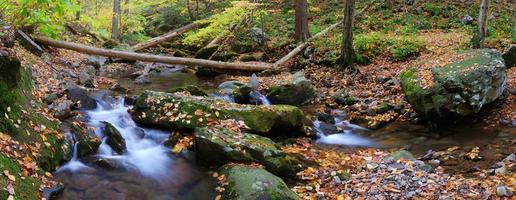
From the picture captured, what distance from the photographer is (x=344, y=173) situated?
698 centimetres

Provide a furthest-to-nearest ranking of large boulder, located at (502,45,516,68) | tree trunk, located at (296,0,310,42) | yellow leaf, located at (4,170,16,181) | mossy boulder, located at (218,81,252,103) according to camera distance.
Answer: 1. tree trunk, located at (296,0,310,42)
2. mossy boulder, located at (218,81,252,103)
3. large boulder, located at (502,45,516,68)
4. yellow leaf, located at (4,170,16,181)

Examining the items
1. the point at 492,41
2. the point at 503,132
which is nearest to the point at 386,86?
the point at 503,132

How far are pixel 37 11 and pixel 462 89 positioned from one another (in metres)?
9.94

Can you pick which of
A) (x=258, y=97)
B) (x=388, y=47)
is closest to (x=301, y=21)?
(x=388, y=47)

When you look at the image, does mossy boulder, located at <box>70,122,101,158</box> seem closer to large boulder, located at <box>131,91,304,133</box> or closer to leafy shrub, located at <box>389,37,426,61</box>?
large boulder, located at <box>131,91,304,133</box>

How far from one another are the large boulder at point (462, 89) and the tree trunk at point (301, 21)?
29.6ft

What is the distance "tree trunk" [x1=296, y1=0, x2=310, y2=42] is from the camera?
18188 millimetres

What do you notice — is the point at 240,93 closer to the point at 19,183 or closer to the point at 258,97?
the point at 258,97

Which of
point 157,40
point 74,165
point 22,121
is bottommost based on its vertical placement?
point 74,165

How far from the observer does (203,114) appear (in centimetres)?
879

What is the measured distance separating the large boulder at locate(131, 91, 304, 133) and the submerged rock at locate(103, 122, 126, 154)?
99 centimetres

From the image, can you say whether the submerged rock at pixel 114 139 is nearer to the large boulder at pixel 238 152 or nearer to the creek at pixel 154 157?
the creek at pixel 154 157

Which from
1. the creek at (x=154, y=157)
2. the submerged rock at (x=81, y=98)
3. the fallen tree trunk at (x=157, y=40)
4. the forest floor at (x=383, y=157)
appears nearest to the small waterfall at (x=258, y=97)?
the forest floor at (x=383, y=157)

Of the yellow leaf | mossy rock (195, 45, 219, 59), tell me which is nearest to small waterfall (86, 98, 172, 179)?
the yellow leaf
